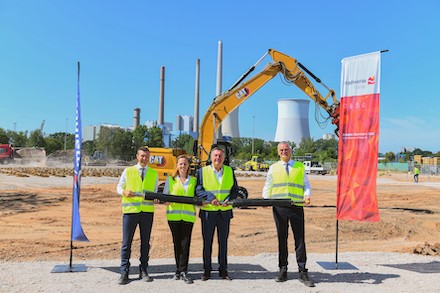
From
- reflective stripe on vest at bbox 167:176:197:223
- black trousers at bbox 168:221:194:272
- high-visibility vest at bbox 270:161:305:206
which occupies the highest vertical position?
high-visibility vest at bbox 270:161:305:206

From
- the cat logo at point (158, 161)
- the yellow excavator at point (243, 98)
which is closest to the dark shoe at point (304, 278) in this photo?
the yellow excavator at point (243, 98)

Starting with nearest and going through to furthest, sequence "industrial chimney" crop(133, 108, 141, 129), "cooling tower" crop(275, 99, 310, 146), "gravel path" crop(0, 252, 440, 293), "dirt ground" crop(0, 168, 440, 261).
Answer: "gravel path" crop(0, 252, 440, 293) → "dirt ground" crop(0, 168, 440, 261) → "cooling tower" crop(275, 99, 310, 146) → "industrial chimney" crop(133, 108, 141, 129)

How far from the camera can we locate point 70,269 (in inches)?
261

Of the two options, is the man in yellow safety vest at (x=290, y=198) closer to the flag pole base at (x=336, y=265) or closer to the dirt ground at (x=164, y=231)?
the flag pole base at (x=336, y=265)

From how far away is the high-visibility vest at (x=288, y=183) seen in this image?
6227 mm

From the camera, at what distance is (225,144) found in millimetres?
15531

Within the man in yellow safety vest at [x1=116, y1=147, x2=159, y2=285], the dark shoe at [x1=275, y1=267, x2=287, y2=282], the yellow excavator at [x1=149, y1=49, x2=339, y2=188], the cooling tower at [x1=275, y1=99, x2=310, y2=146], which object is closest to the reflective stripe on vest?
the man in yellow safety vest at [x1=116, y1=147, x2=159, y2=285]

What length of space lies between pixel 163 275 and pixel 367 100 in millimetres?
4337

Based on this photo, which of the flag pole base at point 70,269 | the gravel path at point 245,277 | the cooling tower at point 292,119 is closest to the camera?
the gravel path at point 245,277

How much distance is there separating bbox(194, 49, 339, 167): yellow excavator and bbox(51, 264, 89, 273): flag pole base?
963cm

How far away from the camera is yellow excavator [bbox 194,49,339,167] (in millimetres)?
16533

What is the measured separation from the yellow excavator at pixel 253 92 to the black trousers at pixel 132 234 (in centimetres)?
1013

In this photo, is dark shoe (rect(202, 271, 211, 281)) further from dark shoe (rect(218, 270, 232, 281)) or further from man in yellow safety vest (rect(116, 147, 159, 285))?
man in yellow safety vest (rect(116, 147, 159, 285))

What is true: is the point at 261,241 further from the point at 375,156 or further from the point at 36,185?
the point at 36,185
